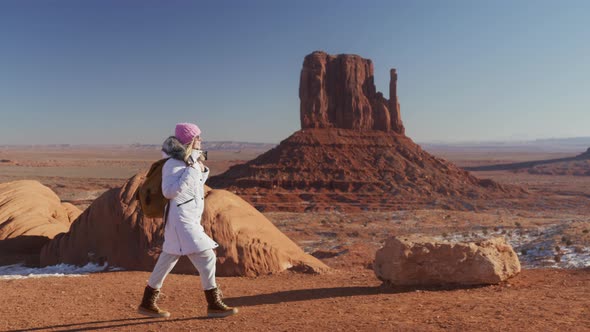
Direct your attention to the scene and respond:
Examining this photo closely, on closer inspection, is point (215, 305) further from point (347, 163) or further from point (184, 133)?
point (347, 163)

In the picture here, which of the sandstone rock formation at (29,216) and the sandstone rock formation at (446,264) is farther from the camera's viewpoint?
the sandstone rock formation at (29,216)

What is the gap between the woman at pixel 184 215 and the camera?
505 cm

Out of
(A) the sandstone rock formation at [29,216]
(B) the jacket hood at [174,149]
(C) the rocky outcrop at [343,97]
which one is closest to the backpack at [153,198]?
(B) the jacket hood at [174,149]

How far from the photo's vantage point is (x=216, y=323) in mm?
5141

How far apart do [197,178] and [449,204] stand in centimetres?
4245

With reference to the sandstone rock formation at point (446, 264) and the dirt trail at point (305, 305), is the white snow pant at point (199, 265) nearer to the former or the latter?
the dirt trail at point (305, 305)

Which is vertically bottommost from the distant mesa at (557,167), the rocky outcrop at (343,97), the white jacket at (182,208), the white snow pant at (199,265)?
the distant mesa at (557,167)

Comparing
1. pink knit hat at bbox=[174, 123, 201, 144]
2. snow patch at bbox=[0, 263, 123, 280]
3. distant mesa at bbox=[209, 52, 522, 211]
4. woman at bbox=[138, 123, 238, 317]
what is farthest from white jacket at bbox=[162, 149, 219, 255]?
distant mesa at bbox=[209, 52, 522, 211]

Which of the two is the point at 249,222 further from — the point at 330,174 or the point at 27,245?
the point at 330,174

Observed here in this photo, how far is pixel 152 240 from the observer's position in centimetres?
895

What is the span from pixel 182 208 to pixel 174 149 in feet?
2.04

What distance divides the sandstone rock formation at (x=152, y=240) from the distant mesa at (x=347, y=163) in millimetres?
32286

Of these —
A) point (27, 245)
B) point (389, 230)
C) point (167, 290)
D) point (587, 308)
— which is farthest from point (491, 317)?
point (389, 230)

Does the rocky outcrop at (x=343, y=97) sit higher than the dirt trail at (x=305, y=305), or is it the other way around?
the rocky outcrop at (x=343, y=97)
